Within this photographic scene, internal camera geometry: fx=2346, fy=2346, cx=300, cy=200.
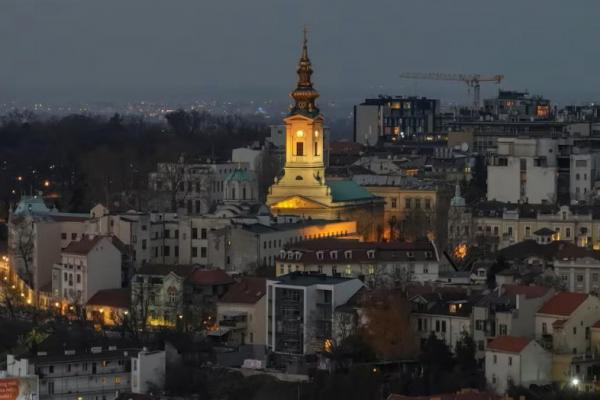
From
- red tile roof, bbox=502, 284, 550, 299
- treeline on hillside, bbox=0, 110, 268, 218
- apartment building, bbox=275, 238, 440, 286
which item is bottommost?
red tile roof, bbox=502, 284, 550, 299

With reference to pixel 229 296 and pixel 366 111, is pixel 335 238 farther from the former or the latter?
pixel 366 111

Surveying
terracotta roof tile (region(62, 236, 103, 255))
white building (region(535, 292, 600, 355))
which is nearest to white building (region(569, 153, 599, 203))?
terracotta roof tile (region(62, 236, 103, 255))

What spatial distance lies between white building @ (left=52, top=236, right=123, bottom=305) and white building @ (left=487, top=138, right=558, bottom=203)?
1483 cm

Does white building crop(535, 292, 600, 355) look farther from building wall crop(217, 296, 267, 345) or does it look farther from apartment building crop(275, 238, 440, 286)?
apartment building crop(275, 238, 440, 286)

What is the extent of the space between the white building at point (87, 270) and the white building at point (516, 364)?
13.2 m

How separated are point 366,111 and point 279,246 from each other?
4752 cm

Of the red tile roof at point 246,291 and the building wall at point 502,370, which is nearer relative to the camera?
the building wall at point 502,370

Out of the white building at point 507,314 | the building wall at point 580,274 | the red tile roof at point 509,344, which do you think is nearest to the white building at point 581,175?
the building wall at point 580,274

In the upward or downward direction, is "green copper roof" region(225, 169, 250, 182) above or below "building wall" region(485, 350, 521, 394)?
above

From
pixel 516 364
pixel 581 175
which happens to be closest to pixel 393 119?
pixel 581 175

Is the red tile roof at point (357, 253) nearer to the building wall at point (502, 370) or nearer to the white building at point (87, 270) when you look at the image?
the white building at point (87, 270)

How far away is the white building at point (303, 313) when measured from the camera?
144 ft

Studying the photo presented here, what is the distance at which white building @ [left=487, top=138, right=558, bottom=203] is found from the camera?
6297 cm

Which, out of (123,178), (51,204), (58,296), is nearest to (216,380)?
(58,296)
